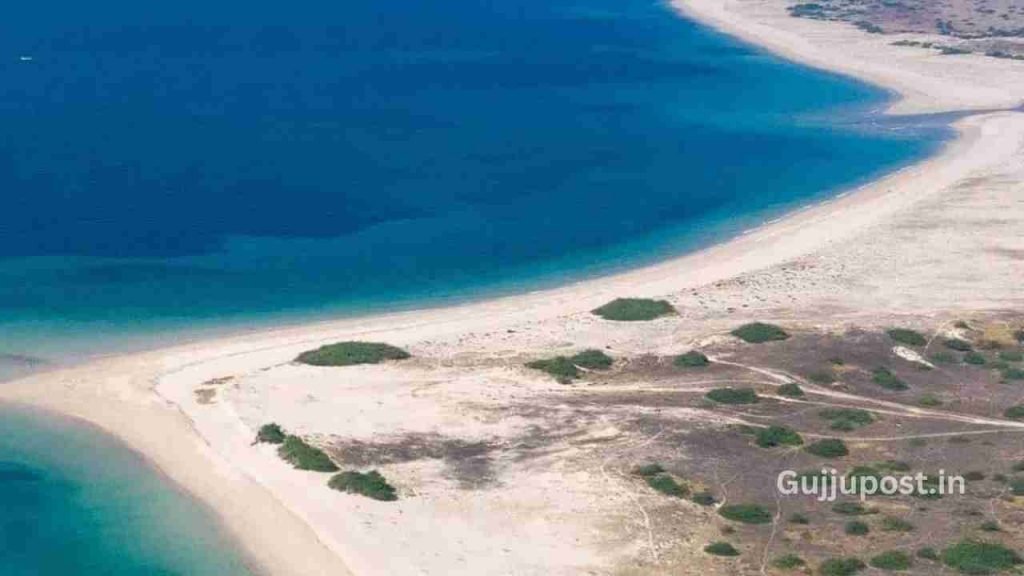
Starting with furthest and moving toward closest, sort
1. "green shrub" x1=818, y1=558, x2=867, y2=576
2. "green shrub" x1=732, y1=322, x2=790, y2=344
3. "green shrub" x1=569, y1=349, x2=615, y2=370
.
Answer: "green shrub" x1=732, y1=322, x2=790, y2=344, "green shrub" x1=569, y1=349, x2=615, y2=370, "green shrub" x1=818, y1=558, x2=867, y2=576

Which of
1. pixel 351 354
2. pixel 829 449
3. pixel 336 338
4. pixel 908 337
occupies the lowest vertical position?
pixel 829 449

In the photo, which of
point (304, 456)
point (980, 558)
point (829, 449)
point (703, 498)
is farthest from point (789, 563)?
point (304, 456)

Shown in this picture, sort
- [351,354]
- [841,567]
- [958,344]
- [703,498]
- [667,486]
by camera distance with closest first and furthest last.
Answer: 1. [841,567]
2. [703,498]
3. [667,486]
4. [351,354]
5. [958,344]

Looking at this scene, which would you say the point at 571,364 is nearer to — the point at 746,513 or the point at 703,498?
the point at 703,498

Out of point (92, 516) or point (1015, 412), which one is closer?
point (92, 516)

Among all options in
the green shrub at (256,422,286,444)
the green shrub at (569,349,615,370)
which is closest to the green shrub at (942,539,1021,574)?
the green shrub at (569,349,615,370)

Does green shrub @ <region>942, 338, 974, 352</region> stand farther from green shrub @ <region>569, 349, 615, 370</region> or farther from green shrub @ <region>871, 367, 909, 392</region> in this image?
green shrub @ <region>569, 349, 615, 370</region>
